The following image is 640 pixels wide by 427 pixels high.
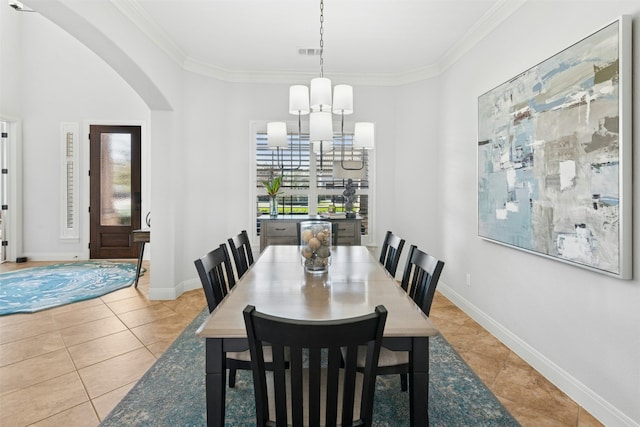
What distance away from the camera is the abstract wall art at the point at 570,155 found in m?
1.76

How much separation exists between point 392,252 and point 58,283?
4601 millimetres

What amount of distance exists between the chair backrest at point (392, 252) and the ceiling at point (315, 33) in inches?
80.3

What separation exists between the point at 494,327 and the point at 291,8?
3.36 metres

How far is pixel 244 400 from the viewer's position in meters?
2.09

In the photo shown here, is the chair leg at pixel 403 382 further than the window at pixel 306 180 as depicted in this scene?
No

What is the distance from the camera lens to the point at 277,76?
185 inches

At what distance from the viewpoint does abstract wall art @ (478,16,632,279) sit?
1.76 m

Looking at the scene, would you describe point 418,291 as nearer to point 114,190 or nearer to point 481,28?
point 481,28

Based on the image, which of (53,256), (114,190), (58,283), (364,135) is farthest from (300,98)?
(53,256)

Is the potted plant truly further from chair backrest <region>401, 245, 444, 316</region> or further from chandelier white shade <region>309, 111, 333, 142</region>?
chair backrest <region>401, 245, 444, 316</region>

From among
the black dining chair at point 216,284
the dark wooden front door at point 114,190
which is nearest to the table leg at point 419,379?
the black dining chair at point 216,284

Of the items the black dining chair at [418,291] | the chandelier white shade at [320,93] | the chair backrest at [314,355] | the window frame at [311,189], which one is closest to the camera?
the chair backrest at [314,355]

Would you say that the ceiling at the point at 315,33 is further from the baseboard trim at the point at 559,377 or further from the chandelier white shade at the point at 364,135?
the baseboard trim at the point at 559,377

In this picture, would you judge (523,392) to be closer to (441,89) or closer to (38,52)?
(441,89)
